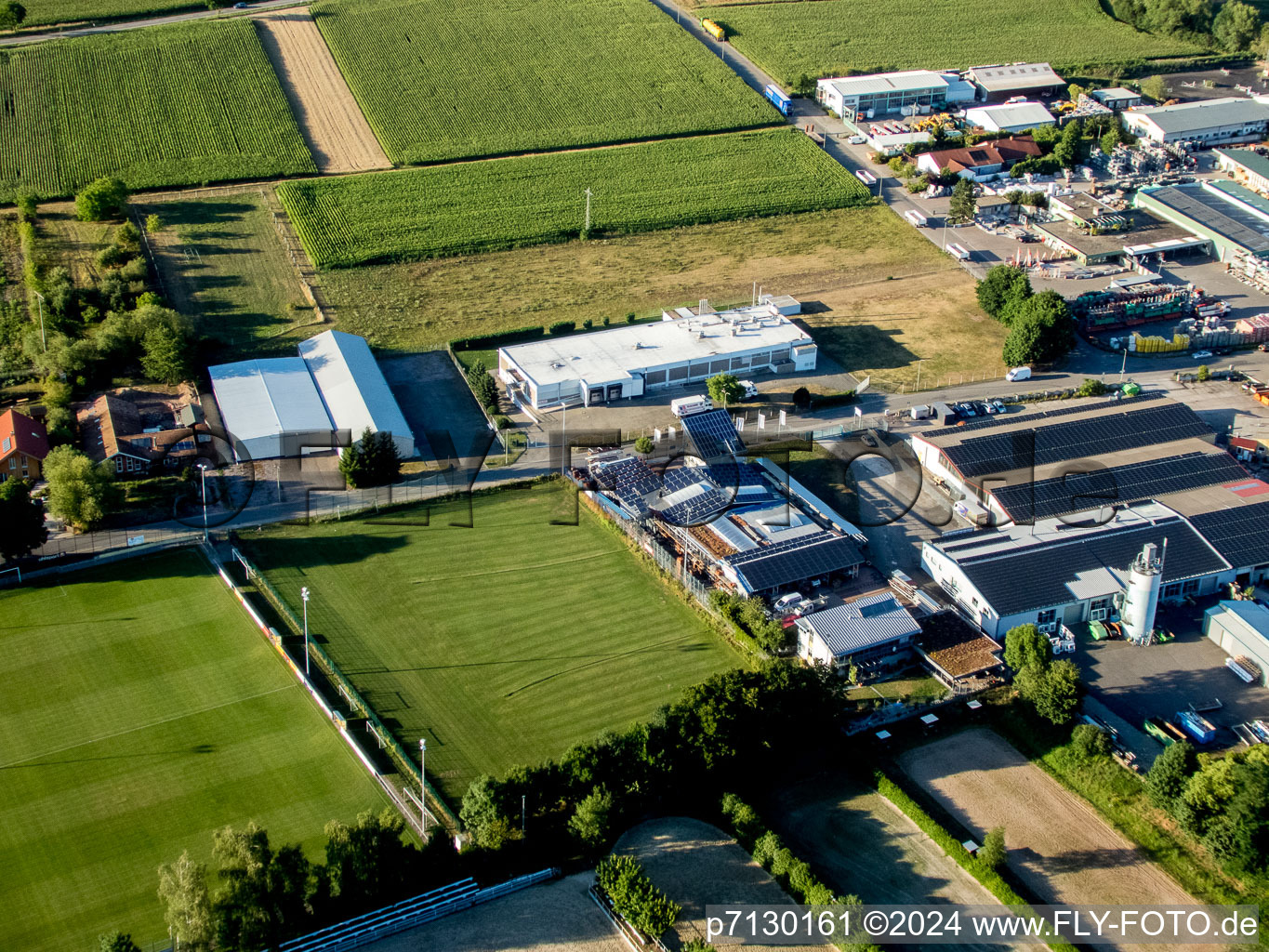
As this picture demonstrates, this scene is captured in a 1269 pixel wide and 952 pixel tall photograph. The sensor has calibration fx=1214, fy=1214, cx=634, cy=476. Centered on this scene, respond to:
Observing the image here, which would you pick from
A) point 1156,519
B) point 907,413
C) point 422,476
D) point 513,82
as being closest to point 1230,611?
point 1156,519

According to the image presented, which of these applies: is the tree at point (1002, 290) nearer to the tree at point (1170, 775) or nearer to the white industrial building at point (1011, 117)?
the white industrial building at point (1011, 117)

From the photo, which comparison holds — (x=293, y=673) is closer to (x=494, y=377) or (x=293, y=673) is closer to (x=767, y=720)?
(x=767, y=720)

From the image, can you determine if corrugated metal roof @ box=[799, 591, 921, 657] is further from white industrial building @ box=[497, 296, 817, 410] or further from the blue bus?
the blue bus

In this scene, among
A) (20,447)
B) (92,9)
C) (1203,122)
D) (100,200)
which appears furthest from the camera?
(92,9)

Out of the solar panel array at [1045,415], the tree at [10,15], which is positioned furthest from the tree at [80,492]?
the tree at [10,15]

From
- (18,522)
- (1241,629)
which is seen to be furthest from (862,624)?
(18,522)

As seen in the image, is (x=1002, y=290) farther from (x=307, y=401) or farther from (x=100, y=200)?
(x=100, y=200)

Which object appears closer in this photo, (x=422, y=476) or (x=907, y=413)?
(x=422, y=476)

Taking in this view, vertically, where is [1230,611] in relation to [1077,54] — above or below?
below
